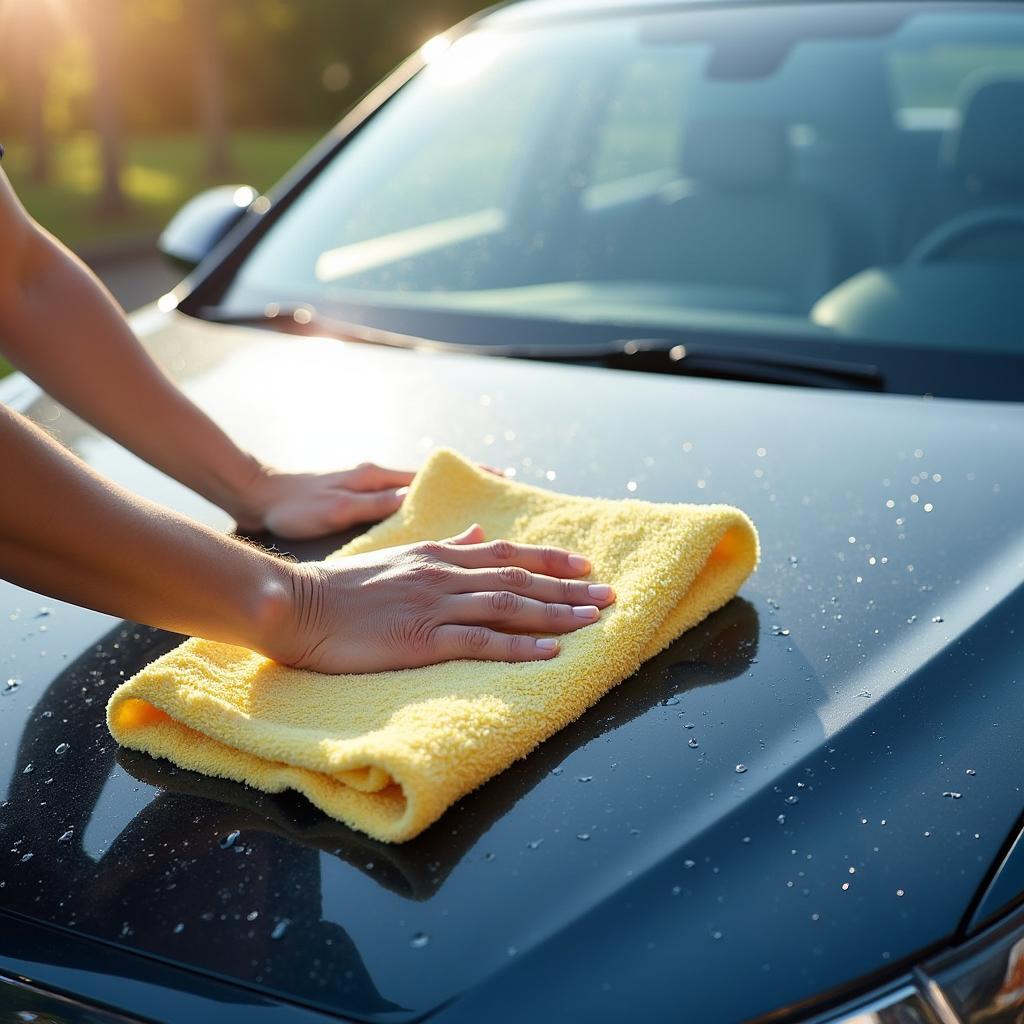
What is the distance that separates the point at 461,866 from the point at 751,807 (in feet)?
0.77

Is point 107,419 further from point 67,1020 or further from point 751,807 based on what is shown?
point 751,807

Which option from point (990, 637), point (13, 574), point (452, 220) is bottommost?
point (990, 637)

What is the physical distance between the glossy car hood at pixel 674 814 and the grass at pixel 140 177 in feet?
32.9

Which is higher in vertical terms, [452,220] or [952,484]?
[452,220]

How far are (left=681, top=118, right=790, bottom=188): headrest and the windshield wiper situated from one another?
0.52m

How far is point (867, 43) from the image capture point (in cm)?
222

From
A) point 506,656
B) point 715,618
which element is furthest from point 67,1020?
point 715,618

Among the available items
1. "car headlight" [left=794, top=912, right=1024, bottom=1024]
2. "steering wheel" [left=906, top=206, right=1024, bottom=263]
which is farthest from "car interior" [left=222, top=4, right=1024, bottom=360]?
"car headlight" [left=794, top=912, right=1024, bottom=1024]

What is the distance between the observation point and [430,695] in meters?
1.14

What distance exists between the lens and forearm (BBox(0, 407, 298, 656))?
111 cm

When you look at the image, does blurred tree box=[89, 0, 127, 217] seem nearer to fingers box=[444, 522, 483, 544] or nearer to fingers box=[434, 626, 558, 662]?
fingers box=[444, 522, 483, 544]

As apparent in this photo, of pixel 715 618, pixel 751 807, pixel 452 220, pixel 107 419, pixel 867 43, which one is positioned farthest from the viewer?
pixel 452 220

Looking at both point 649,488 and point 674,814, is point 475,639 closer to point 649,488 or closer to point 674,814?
point 674,814

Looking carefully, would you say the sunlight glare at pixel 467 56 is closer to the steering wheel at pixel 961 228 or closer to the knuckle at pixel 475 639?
the steering wheel at pixel 961 228
